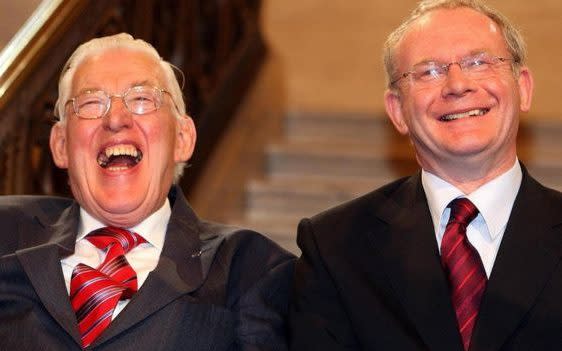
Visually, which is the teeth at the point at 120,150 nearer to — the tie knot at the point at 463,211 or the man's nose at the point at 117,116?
the man's nose at the point at 117,116

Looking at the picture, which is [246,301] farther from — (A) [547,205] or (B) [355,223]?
(A) [547,205]

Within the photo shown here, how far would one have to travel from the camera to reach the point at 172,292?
320 centimetres

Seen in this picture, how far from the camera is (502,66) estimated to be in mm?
3332

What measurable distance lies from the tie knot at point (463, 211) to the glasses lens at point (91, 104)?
1.02 meters

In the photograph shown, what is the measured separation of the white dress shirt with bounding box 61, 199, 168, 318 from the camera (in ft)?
11.0

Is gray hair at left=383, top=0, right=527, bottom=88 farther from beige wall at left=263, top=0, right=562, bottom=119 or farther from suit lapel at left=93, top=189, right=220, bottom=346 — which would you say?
beige wall at left=263, top=0, right=562, bottom=119

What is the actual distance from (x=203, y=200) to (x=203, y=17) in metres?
0.94

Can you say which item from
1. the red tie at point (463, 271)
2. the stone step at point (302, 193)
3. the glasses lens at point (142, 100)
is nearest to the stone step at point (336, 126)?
the stone step at point (302, 193)

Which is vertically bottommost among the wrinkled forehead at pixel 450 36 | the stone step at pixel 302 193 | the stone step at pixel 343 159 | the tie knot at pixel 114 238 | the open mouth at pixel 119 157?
the stone step at pixel 302 193

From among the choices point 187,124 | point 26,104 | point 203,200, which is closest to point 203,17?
point 203,200

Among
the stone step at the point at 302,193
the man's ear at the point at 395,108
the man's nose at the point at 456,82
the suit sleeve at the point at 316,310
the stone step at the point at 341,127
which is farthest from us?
the stone step at the point at 341,127

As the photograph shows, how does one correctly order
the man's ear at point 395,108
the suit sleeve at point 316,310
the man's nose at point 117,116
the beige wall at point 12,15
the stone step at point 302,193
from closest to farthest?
the suit sleeve at point 316,310 → the man's nose at point 117,116 → the man's ear at point 395,108 → the beige wall at point 12,15 → the stone step at point 302,193

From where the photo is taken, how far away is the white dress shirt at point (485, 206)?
3219mm

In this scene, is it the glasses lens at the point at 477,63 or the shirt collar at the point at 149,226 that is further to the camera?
the shirt collar at the point at 149,226
